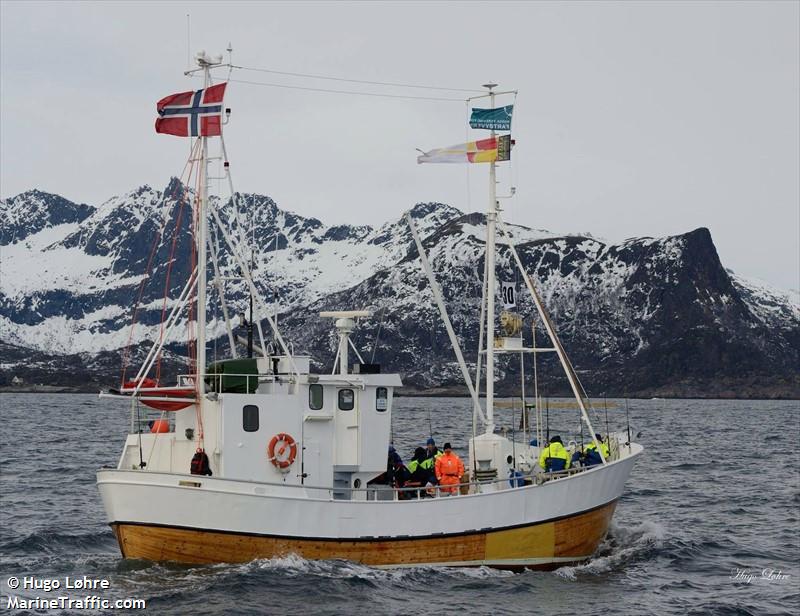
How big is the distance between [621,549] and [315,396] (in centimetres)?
1019

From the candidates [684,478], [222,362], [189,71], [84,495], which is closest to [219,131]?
[189,71]

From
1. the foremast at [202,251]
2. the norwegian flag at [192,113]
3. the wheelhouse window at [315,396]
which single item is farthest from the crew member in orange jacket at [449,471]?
the norwegian flag at [192,113]

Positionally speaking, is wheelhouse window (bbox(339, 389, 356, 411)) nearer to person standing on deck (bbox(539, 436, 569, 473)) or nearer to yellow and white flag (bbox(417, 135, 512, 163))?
person standing on deck (bbox(539, 436, 569, 473))

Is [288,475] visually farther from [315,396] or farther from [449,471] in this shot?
[449,471]

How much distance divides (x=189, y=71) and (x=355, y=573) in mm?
11837

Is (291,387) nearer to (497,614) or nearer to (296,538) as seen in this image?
(296,538)

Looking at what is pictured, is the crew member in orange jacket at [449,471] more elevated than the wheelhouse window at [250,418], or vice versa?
the wheelhouse window at [250,418]

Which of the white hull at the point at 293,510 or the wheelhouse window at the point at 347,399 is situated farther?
the wheelhouse window at the point at 347,399

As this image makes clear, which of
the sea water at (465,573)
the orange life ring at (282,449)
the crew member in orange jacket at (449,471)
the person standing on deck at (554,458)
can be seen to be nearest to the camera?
the sea water at (465,573)

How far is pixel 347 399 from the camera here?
27.4 m

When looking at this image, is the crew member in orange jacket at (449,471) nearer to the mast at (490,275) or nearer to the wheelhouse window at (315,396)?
the mast at (490,275)

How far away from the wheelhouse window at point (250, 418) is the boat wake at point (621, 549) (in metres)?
8.07

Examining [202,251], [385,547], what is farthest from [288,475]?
[202,251]

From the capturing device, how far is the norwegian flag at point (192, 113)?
25.7m
